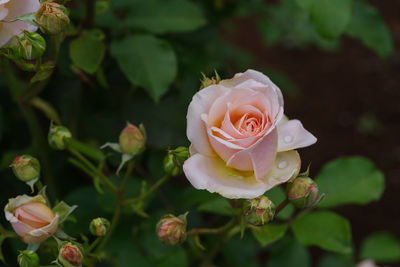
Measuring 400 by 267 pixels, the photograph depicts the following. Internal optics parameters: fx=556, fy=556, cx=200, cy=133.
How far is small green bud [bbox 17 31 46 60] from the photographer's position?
0.77 m

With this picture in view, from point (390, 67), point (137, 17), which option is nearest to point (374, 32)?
point (137, 17)

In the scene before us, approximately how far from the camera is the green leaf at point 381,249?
57.5 inches

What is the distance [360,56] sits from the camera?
3539mm

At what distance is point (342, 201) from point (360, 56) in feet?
8.64

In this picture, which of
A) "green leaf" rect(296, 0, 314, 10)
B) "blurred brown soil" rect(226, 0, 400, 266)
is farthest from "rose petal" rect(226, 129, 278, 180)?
"blurred brown soil" rect(226, 0, 400, 266)

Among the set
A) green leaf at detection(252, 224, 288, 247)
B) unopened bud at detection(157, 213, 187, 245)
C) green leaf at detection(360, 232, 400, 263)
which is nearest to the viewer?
unopened bud at detection(157, 213, 187, 245)

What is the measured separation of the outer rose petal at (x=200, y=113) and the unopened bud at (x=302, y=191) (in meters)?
0.13

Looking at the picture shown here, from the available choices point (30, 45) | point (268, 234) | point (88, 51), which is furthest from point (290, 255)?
point (30, 45)

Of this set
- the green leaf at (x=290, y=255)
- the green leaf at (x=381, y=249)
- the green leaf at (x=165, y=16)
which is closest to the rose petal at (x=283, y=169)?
the green leaf at (x=165, y=16)

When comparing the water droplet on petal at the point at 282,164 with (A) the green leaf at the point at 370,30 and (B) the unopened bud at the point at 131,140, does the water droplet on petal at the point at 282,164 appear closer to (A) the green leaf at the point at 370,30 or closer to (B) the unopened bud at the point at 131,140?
(B) the unopened bud at the point at 131,140

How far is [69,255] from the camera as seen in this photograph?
74cm

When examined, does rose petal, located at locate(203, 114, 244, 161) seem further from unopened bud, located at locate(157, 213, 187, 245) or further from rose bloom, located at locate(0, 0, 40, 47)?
rose bloom, located at locate(0, 0, 40, 47)

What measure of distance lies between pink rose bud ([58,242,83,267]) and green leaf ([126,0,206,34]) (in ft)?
1.75

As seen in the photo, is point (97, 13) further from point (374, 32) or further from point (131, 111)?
point (374, 32)
